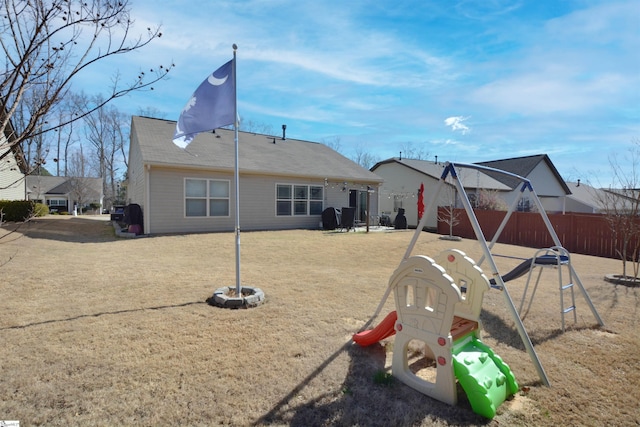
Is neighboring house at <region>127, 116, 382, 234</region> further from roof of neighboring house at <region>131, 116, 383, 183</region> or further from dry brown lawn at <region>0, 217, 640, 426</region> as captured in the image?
dry brown lawn at <region>0, 217, 640, 426</region>

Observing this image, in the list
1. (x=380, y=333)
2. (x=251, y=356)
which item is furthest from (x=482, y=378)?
(x=251, y=356)

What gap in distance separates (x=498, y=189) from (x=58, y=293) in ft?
75.2

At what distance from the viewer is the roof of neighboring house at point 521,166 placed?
25.1 m

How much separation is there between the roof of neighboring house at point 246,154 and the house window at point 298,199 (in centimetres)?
69

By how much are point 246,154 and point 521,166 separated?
2196 cm

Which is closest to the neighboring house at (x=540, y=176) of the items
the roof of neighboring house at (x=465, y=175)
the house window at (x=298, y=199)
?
the roof of neighboring house at (x=465, y=175)

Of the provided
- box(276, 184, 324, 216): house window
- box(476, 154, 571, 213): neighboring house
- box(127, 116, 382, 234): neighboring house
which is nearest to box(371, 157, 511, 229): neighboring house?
box(476, 154, 571, 213): neighboring house

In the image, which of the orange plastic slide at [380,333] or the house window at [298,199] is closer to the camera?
the orange plastic slide at [380,333]

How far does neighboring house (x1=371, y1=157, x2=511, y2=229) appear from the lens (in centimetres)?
2111

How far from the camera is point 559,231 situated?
1316 cm

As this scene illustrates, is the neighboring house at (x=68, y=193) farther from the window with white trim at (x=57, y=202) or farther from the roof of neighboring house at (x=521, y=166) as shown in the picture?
the roof of neighboring house at (x=521, y=166)

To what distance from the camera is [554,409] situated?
2.60 metres

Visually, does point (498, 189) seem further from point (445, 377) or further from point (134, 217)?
point (445, 377)

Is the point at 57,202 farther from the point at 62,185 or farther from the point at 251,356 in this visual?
the point at 251,356
